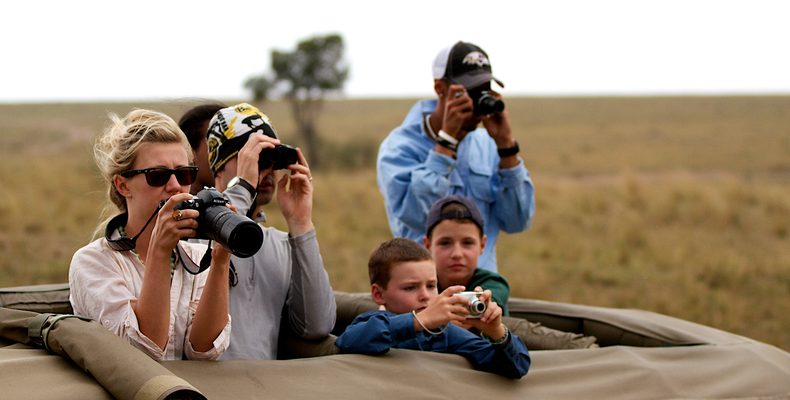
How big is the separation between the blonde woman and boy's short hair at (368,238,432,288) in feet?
2.40

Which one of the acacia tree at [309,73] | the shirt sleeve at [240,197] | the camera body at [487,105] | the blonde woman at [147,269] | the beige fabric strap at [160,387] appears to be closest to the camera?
the beige fabric strap at [160,387]

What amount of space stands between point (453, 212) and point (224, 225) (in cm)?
171

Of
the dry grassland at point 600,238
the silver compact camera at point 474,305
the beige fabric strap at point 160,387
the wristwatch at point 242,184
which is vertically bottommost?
the dry grassland at point 600,238

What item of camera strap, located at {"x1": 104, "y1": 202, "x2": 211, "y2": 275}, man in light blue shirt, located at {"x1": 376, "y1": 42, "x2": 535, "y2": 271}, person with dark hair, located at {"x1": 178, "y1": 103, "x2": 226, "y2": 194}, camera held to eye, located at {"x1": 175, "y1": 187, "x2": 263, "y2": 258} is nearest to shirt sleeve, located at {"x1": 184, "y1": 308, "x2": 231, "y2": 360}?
camera strap, located at {"x1": 104, "y1": 202, "x2": 211, "y2": 275}

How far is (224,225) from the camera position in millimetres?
2652

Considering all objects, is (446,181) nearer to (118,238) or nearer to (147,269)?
(118,238)

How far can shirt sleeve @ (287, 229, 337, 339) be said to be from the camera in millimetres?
3387

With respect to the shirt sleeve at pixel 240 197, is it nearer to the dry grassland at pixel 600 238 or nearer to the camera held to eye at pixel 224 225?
the camera held to eye at pixel 224 225

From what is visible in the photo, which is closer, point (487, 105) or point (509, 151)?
point (487, 105)

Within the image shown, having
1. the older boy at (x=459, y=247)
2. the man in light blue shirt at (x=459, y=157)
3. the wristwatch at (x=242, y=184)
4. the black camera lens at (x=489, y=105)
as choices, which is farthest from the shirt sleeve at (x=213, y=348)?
the black camera lens at (x=489, y=105)

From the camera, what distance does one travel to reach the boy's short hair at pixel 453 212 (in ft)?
13.8

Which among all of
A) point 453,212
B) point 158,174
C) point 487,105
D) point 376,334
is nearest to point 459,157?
point 487,105

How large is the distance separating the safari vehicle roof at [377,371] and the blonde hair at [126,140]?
1.62ft

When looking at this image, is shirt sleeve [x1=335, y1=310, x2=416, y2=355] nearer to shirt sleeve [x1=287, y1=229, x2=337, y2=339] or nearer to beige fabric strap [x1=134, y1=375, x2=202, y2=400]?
shirt sleeve [x1=287, y1=229, x2=337, y2=339]
